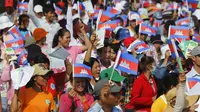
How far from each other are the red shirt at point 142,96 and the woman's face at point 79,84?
1071 mm

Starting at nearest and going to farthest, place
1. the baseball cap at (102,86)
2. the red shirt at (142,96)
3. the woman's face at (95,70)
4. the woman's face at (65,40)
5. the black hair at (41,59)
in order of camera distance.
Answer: the baseball cap at (102,86) → the black hair at (41,59) → the red shirt at (142,96) → the woman's face at (95,70) → the woman's face at (65,40)

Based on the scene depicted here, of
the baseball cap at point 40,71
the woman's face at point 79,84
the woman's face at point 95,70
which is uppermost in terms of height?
the baseball cap at point 40,71

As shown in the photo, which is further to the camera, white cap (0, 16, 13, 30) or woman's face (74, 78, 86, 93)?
white cap (0, 16, 13, 30)

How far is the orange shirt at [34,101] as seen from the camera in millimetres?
7109

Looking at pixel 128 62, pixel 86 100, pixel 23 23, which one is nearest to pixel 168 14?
pixel 23 23

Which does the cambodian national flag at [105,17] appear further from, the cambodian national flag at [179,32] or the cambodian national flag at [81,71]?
the cambodian national flag at [81,71]

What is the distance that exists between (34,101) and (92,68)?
4.90 feet

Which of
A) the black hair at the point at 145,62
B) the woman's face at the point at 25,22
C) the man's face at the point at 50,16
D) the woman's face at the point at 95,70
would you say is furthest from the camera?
Result: the man's face at the point at 50,16

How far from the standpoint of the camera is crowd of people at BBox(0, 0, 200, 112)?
703 cm

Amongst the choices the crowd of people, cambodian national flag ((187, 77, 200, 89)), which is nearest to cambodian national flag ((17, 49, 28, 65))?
the crowd of people

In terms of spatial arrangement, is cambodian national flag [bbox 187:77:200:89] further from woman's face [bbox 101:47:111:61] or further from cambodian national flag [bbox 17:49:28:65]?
cambodian national flag [bbox 17:49:28:65]

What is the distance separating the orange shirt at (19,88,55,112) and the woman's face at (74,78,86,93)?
1.23ft

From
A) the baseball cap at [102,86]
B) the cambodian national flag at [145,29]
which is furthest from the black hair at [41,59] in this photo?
the cambodian national flag at [145,29]

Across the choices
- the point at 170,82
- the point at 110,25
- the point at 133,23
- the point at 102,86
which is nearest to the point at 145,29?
the point at 110,25
